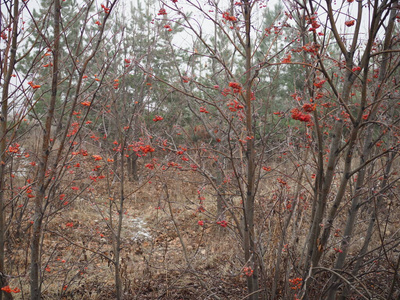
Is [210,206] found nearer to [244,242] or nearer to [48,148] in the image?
[244,242]

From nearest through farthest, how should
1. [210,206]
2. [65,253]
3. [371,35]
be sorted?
[371,35] < [65,253] < [210,206]

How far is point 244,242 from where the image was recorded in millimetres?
2746

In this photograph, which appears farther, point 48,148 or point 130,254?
point 130,254

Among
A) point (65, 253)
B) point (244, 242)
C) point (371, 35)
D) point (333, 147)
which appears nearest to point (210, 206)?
point (65, 253)

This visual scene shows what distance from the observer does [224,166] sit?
5.58 metres

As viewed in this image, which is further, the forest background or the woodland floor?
the woodland floor

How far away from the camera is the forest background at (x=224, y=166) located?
2.34 m

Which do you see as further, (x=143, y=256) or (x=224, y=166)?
(x=224, y=166)

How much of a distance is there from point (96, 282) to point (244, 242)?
2.92 m

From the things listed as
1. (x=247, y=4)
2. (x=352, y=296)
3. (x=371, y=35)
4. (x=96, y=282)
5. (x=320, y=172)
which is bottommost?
(x=96, y=282)

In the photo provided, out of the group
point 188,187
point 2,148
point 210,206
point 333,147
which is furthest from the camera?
point 188,187

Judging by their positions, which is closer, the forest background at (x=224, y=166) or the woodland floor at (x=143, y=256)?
the forest background at (x=224, y=166)

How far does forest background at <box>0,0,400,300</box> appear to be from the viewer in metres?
2.34

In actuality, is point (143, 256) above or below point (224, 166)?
below
